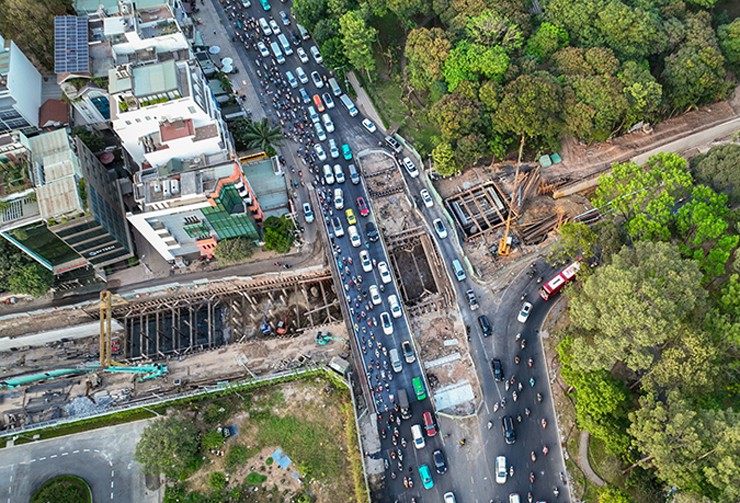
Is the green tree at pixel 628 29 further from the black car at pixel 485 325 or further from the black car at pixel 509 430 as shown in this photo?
the black car at pixel 509 430

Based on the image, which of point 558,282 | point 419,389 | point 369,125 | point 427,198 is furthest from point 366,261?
point 558,282

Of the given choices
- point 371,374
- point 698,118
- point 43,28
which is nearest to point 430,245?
point 371,374

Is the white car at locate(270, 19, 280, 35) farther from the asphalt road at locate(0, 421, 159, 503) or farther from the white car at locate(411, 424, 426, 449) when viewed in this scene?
the white car at locate(411, 424, 426, 449)

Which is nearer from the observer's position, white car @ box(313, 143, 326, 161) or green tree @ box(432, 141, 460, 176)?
green tree @ box(432, 141, 460, 176)

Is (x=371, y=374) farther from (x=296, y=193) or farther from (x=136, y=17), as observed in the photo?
(x=136, y=17)

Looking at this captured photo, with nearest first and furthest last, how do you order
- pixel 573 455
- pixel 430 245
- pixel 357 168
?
1. pixel 573 455
2. pixel 430 245
3. pixel 357 168

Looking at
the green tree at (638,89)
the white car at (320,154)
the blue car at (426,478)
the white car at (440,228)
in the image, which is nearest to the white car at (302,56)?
the white car at (320,154)

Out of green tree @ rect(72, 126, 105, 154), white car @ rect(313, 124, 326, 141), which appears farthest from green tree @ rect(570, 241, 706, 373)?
green tree @ rect(72, 126, 105, 154)
